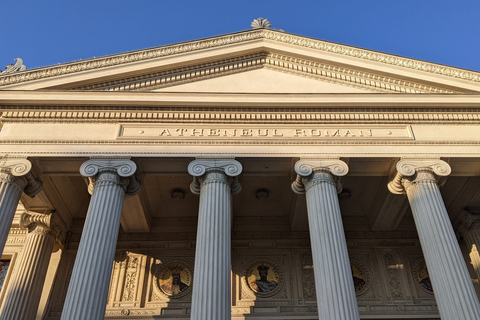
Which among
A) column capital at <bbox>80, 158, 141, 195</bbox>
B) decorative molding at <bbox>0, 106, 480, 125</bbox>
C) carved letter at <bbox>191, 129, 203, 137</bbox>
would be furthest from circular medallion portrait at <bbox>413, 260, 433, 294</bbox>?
column capital at <bbox>80, 158, 141, 195</bbox>

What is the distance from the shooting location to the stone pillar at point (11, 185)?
11.0m

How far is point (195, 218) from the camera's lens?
16859 millimetres

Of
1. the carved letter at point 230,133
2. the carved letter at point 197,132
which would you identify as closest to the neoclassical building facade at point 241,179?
the carved letter at point 197,132

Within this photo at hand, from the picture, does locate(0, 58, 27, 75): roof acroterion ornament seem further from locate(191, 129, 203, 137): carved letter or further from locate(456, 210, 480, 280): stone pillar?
locate(456, 210, 480, 280): stone pillar

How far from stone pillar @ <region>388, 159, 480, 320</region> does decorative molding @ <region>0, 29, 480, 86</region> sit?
3.46 meters

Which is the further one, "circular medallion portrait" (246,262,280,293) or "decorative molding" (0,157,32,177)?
"circular medallion portrait" (246,262,280,293)

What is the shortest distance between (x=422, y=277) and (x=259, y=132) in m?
8.58

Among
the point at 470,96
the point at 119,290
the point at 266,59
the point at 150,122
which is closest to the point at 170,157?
the point at 150,122

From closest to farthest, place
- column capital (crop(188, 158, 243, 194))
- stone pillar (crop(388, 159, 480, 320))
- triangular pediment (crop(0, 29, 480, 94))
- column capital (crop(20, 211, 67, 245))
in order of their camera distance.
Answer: stone pillar (crop(388, 159, 480, 320)), column capital (crop(188, 158, 243, 194)), triangular pediment (crop(0, 29, 480, 94)), column capital (crop(20, 211, 67, 245))

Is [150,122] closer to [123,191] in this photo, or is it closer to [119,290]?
[123,191]

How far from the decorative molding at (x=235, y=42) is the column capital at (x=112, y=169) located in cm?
338

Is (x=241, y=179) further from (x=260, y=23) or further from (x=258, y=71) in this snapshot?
(x=260, y=23)

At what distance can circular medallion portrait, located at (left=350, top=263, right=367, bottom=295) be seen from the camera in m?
15.5

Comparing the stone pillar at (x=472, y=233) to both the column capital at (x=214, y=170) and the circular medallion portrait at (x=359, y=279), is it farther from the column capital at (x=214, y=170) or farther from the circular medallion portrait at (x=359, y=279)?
the column capital at (x=214, y=170)
